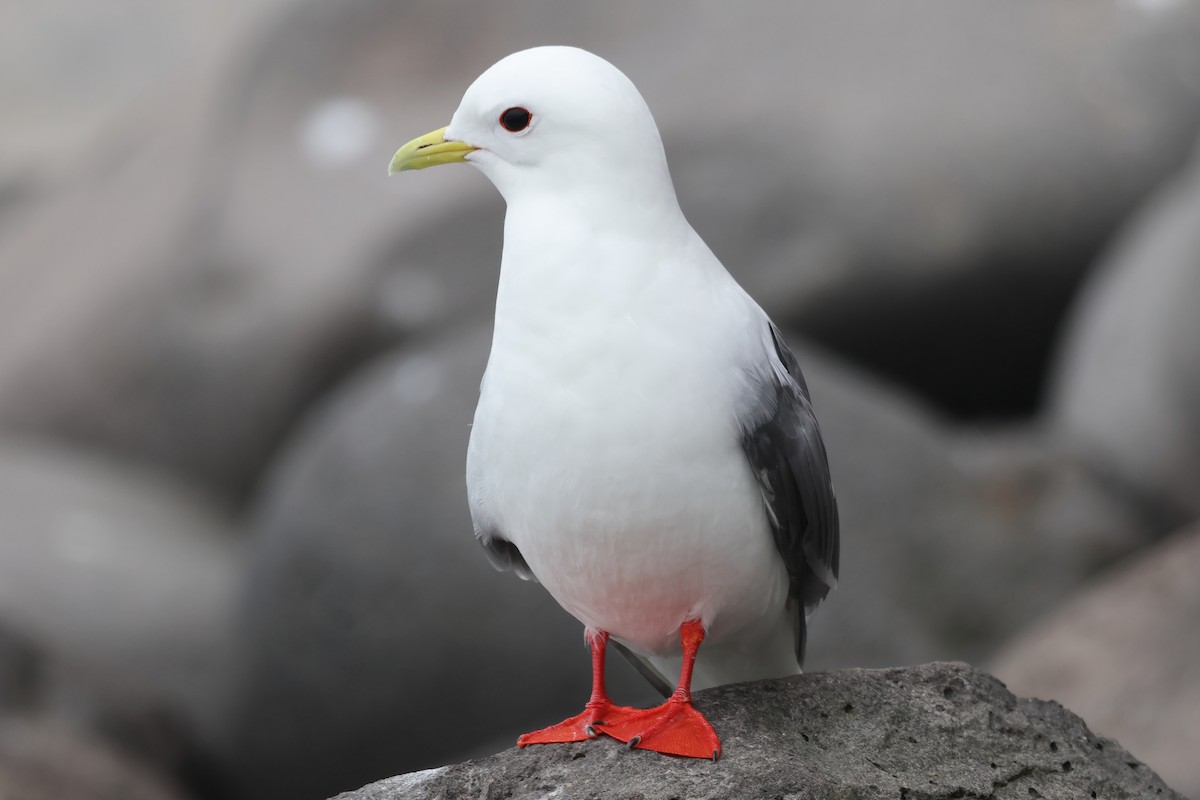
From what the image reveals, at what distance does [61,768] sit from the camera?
208 inches

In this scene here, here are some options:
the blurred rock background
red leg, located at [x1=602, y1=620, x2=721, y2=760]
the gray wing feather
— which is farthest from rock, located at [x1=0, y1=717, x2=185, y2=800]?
red leg, located at [x1=602, y1=620, x2=721, y2=760]

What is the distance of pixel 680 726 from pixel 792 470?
55cm

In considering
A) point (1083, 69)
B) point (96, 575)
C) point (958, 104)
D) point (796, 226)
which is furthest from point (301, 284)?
point (1083, 69)

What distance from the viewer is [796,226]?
25.8ft

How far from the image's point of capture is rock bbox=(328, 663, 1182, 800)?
3010mm

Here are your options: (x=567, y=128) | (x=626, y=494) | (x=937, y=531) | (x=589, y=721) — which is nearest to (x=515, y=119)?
(x=567, y=128)

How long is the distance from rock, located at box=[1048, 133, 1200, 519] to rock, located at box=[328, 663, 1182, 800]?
3569mm

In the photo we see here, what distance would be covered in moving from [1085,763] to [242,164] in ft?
22.7

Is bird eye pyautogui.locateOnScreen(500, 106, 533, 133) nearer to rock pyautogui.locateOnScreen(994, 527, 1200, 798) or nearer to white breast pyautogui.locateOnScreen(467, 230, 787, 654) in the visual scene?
white breast pyautogui.locateOnScreen(467, 230, 787, 654)

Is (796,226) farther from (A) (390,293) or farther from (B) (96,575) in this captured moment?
(B) (96,575)

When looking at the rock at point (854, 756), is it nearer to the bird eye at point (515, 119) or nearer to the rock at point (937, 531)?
the bird eye at point (515, 119)

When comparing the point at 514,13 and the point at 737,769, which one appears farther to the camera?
the point at 514,13

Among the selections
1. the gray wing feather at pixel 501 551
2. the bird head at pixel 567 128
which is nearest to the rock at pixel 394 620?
the gray wing feather at pixel 501 551

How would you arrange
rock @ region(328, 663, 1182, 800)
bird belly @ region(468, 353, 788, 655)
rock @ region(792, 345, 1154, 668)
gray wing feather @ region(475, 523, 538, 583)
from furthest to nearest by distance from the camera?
rock @ region(792, 345, 1154, 668) → gray wing feather @ region(475, 523, 538, 583) → rock @ region(328, 663, 1182, 800) → bird belly @ region(468, 353, 788, 655)
